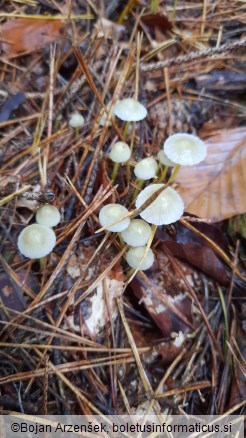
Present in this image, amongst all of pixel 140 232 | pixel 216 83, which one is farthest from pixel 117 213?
pixel 216 83

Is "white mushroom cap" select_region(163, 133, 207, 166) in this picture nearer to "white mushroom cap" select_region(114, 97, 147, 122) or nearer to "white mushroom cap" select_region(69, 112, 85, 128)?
"white mushroom cap" select_region(114, 97, 147, 122)

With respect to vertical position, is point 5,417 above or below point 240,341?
below

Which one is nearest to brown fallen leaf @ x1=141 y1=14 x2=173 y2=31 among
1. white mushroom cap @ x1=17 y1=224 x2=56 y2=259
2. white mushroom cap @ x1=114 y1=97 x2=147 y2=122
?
white mushroom cap @ x1=114 y1=97 x2=147 y2=122

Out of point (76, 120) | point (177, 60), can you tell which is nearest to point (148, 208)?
point (76, 120)

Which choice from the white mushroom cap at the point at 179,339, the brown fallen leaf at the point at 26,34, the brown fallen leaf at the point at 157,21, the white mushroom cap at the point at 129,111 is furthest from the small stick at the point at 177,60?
the white mushroom cap at the point at 179,339

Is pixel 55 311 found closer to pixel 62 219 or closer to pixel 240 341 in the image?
pixel 62 219

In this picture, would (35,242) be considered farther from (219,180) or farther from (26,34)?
(26,34)
